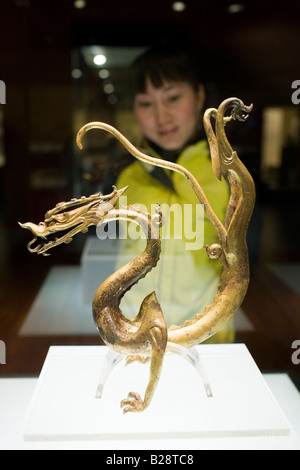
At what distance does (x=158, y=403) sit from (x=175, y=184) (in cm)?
76

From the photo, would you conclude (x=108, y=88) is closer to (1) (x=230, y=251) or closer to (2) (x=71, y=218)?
(2) (x=71, y=218)

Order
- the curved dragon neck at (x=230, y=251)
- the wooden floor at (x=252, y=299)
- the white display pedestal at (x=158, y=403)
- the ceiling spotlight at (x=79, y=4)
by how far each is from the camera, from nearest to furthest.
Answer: the white display pedestal at (x=158, y=403) → the curved dragon neck at (x=230, y=251) → the ceiling spotlight at (x=79, y=4) → the wooden floor at (x=252, y=299)

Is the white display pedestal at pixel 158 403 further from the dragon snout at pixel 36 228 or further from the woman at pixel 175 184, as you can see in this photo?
the dragon snout at pixel 36 228

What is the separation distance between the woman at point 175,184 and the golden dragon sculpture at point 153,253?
0.32 meters

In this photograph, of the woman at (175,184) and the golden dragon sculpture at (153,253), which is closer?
the golden dragon sculpture at (153,253)

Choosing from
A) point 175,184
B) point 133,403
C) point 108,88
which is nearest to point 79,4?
point 108,88

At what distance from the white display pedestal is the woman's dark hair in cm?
98

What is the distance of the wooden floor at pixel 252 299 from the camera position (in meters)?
1.98

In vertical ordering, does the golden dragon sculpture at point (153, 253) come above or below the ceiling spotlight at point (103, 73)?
below

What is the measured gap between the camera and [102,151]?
1795mm

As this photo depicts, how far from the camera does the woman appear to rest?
5.41 ft

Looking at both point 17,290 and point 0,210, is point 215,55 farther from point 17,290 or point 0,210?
point 17,290

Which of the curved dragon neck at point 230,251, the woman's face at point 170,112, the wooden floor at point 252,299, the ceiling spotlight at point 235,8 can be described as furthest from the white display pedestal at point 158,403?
the ceiling spotlight at point 235,8

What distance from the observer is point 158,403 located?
138 cm
